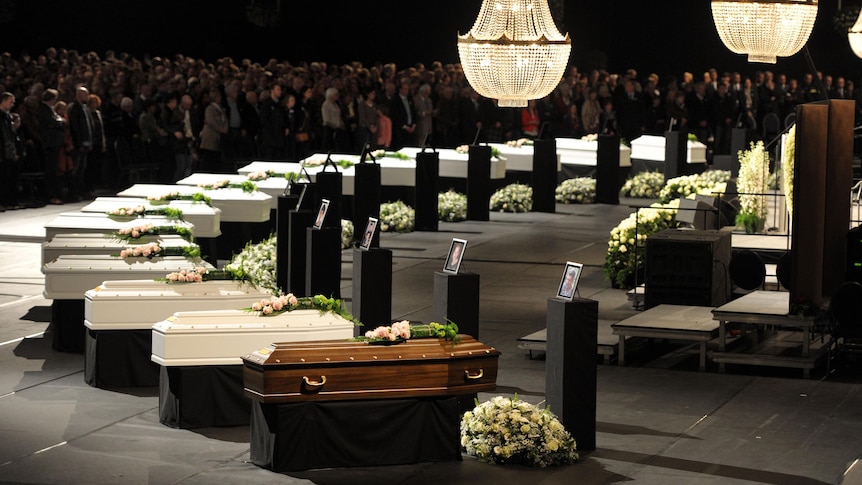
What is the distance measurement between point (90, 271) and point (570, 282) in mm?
4291

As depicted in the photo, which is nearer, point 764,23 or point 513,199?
point 764,23

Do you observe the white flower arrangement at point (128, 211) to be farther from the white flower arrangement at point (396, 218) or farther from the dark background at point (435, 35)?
the dark background at point (435, 35)

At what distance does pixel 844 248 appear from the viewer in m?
10.8

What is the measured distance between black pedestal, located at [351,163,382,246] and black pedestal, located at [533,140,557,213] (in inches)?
167

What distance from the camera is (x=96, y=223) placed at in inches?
520

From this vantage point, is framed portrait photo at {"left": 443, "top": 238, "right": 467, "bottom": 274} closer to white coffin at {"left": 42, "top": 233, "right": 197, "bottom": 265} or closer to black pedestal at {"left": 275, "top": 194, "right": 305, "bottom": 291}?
white coffin at {"left": 42, "top": 233, "right": 197, "bottom": 265}

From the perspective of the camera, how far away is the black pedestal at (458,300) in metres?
9.02

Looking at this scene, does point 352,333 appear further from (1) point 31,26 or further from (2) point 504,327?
(1) point 31,26

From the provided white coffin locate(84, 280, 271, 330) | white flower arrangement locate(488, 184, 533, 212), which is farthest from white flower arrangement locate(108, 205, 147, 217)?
white flower arrangement locate(488, 184, 533, 212)

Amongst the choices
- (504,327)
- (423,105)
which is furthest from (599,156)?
(504,327)

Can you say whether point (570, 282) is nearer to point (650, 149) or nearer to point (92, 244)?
point (92, 244)

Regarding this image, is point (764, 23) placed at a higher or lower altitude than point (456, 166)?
higher

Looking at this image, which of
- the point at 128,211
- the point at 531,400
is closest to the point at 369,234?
the point at 531,400

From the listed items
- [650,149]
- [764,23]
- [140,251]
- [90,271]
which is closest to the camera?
[90,271]
